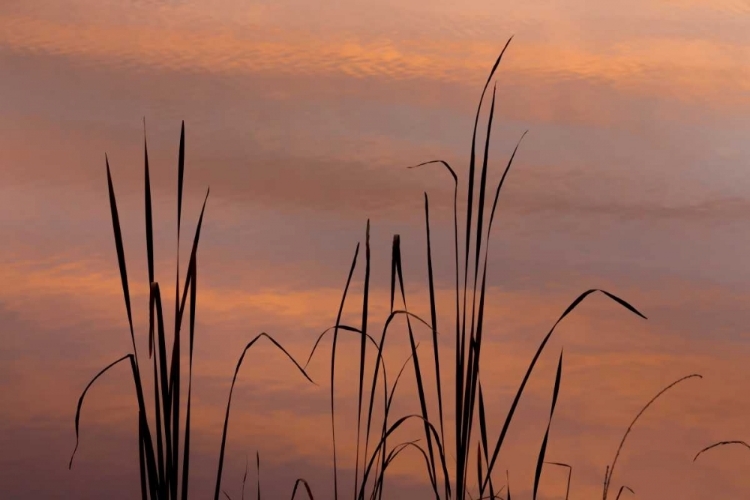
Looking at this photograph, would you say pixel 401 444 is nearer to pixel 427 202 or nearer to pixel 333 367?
pixel 333 367

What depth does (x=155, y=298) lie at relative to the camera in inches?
31.8

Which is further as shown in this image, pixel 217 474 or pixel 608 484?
pixel 608 484

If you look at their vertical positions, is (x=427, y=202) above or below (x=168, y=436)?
above

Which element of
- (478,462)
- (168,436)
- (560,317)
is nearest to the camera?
(168,436)

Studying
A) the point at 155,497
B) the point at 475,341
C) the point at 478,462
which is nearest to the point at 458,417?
the point at 475,341

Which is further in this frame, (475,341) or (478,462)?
(478,462)

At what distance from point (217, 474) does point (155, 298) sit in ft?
0.64

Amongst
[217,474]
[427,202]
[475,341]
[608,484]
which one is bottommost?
[608,484]

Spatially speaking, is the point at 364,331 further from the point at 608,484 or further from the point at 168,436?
the point at 608,484

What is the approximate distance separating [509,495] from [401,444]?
16 centimetres

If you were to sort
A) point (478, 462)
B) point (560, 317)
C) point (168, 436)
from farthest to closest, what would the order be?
point (478, 462) → point (560, 317) → point (168, 436)

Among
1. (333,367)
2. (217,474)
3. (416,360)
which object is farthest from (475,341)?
(217,474)

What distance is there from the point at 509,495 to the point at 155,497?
0.40 m

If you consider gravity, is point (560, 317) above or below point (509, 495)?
above
